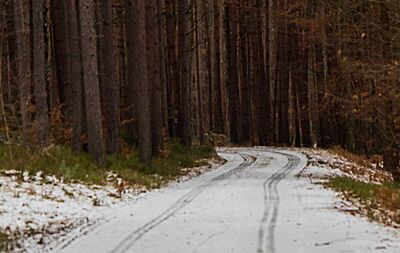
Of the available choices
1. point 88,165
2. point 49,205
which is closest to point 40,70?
point 88,165

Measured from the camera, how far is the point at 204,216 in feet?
37.8

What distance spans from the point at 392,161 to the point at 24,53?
40.8 feet

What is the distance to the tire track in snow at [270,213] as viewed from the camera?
28.2 feet

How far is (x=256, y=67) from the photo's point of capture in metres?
42.2

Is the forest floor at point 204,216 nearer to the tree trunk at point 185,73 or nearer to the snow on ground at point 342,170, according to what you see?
the snow on ground at point 342,170

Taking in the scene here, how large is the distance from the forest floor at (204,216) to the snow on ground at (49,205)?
18mm

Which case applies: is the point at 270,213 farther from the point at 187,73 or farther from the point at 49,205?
the point at 187,73

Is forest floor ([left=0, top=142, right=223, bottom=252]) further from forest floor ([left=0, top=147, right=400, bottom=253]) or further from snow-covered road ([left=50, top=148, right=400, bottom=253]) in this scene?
snow-covered road ([left=50, top=148, right=400, bottom=253])

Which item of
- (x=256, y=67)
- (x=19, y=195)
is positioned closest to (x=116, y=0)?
(x=256, y=67)

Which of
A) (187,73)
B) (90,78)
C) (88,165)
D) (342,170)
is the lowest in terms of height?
(342,170)

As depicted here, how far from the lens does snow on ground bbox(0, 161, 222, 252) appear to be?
1045 cm

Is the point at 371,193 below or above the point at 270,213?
below

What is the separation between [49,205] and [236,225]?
437 centimetres

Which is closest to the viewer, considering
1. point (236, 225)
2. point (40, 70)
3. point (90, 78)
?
point (236, 225)
